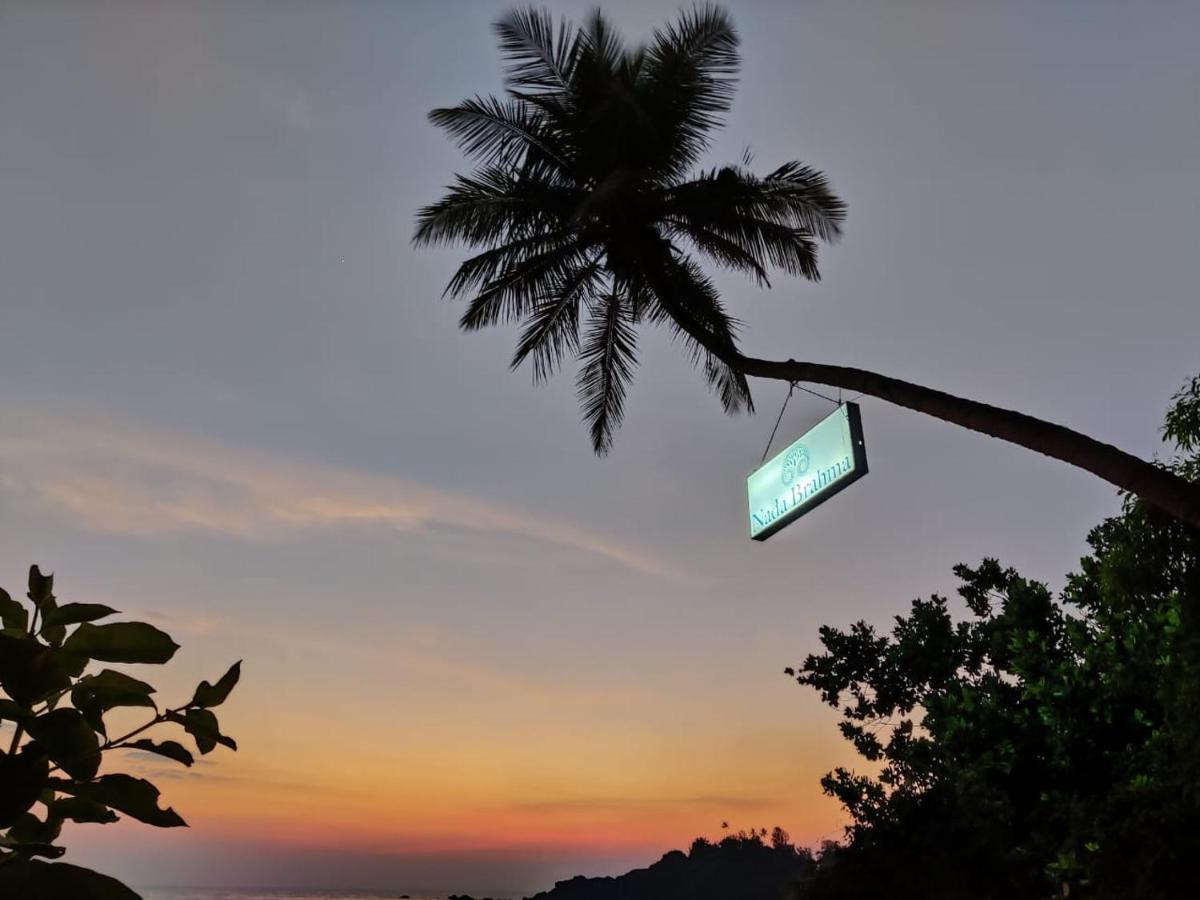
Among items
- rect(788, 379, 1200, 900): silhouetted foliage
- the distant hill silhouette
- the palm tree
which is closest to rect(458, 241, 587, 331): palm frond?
the palm tree

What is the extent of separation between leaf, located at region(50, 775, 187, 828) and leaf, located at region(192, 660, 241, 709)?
119 millimetres

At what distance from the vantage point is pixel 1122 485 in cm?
721

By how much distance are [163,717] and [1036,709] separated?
700 inches

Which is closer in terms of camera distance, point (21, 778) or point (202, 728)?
point (21, 778)

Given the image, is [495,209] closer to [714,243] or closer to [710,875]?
[714,243]

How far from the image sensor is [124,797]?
2.98 ft

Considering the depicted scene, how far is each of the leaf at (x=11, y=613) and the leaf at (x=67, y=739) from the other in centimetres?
23

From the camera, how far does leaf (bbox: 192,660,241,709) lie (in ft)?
3.38

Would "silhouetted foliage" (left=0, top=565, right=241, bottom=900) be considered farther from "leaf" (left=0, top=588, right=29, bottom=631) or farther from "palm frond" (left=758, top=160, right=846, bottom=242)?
"palm frond" (left=758, top=160, right=846, bottom=242)

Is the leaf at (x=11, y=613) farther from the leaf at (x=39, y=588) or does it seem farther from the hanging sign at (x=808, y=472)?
the hanging sign at (x=808, y=472)

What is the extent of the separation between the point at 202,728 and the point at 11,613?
230 millimetres

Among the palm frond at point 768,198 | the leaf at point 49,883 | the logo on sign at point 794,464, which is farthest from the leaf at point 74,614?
the palm frond at point 768,198

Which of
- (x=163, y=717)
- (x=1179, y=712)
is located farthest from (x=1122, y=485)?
(x=163, y=717)

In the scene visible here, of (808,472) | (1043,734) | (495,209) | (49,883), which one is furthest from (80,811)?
(1043,734)
